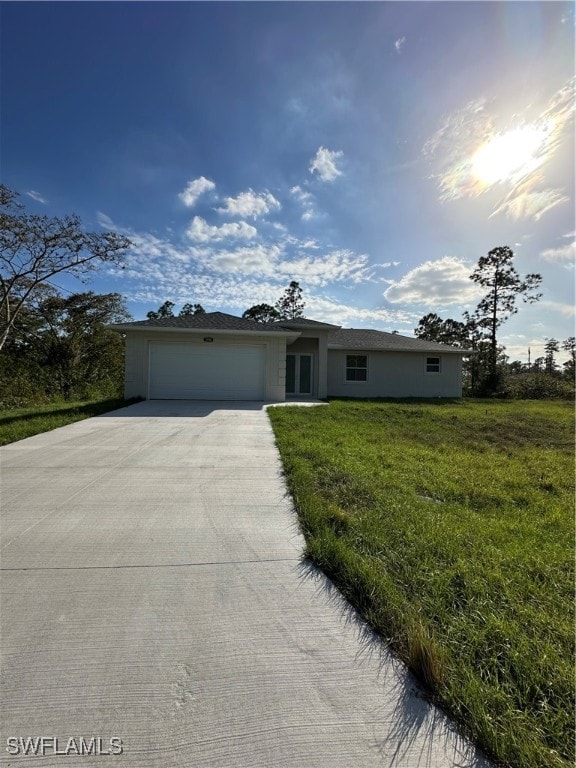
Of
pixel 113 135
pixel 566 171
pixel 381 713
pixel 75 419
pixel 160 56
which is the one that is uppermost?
pixel 160 56

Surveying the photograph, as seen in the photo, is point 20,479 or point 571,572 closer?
point 571,572

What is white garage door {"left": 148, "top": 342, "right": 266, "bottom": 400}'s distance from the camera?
11703 mm

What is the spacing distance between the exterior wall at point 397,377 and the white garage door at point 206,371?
191 inches

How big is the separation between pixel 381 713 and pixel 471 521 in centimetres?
223

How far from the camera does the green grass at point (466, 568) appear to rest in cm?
139

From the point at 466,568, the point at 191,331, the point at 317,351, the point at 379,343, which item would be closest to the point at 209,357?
the point at 191,331

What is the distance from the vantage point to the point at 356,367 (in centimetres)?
1582

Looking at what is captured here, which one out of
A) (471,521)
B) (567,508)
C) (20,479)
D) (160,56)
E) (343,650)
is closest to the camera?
(343,650)

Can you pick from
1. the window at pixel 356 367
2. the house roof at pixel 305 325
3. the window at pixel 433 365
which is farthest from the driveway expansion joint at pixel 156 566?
the window at pixel 433 365

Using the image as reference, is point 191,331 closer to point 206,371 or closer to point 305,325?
point 206,371

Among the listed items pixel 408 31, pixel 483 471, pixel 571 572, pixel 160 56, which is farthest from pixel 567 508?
pixel 160 56

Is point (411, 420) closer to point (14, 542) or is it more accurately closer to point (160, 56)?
point (14, 542)

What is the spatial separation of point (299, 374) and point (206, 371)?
441 centimetres

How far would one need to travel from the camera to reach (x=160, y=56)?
7812 mm
